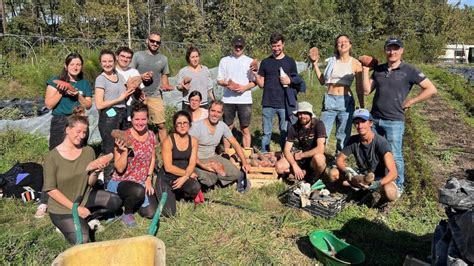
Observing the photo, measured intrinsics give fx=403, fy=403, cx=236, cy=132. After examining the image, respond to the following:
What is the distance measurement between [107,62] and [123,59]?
1.11ft

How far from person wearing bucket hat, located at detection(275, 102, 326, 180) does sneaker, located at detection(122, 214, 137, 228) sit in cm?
200

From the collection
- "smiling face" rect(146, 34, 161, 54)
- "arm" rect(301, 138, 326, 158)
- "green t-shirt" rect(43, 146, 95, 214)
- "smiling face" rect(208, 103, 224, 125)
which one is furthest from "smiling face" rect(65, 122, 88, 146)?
"arm" rect(301, 138, 326, 158)

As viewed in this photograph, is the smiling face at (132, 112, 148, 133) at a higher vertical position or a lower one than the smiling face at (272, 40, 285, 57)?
lower

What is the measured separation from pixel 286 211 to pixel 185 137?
1438mm

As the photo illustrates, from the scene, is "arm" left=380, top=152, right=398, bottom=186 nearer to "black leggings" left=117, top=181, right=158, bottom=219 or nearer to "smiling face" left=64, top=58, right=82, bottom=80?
"black leggings" left=117, top=181, right=158, bottom=219

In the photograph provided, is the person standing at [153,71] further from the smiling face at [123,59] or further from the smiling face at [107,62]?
the smiling face at [107,62]

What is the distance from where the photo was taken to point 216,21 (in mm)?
33562

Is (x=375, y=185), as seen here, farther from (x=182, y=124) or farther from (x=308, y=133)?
(x=182, y=124)

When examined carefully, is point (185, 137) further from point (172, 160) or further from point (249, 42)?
point (249, 42)

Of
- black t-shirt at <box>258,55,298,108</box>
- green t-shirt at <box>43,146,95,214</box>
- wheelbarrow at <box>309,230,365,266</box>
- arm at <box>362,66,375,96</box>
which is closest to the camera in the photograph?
wheelbarrow at <box>309,230,365,266</box>

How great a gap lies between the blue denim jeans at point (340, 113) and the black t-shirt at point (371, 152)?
24.4 inches

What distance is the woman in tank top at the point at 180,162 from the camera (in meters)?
4.53

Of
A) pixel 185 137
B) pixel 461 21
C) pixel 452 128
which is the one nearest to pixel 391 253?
pixel 185 137

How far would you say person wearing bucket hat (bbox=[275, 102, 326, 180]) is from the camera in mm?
4977
